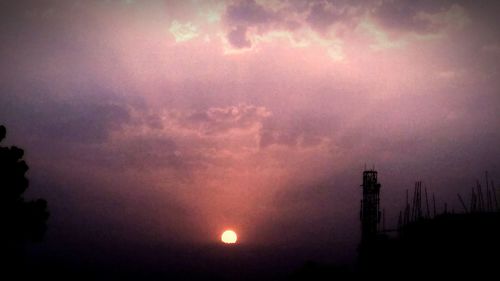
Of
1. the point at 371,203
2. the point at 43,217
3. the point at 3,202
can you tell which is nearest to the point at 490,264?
the point at 371,203

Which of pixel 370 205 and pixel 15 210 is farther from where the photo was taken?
pixel 370 205

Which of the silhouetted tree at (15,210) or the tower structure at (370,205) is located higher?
the tower structure at (370,205)

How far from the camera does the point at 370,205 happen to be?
123ft

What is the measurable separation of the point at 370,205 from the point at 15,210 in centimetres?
3186

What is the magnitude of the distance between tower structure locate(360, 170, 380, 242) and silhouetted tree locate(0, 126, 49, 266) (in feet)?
98.0

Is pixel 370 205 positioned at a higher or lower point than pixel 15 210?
higher

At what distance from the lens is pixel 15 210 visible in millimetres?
20078

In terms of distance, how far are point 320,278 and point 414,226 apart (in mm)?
11250

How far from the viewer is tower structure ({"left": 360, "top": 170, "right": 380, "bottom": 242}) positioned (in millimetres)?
37312

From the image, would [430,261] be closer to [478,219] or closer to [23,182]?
[478,219]

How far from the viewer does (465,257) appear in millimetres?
26609

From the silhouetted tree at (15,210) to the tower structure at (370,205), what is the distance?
29.9 metres

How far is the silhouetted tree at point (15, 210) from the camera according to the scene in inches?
775

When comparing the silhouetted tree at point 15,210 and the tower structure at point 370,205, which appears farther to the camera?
the tower structure at point 370,205
